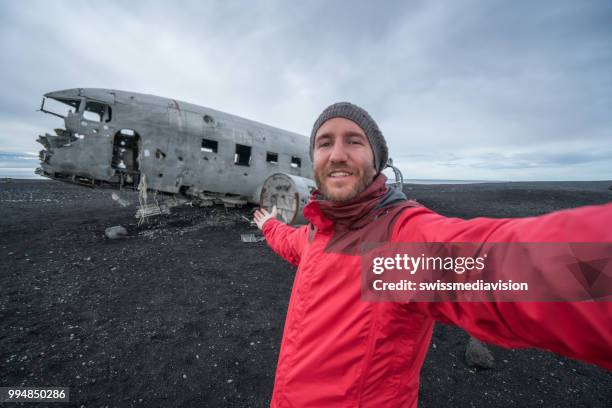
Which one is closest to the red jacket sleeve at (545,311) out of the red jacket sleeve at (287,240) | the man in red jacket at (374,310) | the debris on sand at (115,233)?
the man in red jacket at (374,310)

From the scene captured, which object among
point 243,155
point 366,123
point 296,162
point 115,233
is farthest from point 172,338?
point 296,162

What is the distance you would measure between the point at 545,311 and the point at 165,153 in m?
11.0

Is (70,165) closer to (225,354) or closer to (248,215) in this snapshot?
(248,215)

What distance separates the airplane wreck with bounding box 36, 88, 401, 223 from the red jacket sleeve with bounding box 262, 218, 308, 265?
4.72m

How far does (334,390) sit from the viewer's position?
1501 mm

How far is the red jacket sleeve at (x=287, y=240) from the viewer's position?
9.12 ft

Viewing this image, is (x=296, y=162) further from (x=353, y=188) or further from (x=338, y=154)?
(x=353, y=188)

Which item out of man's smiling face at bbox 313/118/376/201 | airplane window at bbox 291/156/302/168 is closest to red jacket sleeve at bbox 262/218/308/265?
man's smiling face at bbox 313/118/376/201

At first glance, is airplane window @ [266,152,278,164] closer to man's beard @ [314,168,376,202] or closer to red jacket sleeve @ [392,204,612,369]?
man's beard @ [314,168,376,202]

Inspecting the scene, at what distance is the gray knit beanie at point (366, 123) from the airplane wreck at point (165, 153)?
18.7 ft

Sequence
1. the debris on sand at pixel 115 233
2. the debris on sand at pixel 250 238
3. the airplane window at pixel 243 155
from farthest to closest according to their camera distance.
→ the airplane window at pixel 243 155 → the debris on sand at pixel 250 238 → the debris on sand at pixel 115 233

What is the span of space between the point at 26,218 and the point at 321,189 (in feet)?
52.7

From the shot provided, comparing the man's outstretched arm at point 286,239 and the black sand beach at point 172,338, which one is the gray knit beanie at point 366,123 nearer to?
the man's outstretched arm at point 286,239

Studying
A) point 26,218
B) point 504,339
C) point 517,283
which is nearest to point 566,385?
point 504,339
